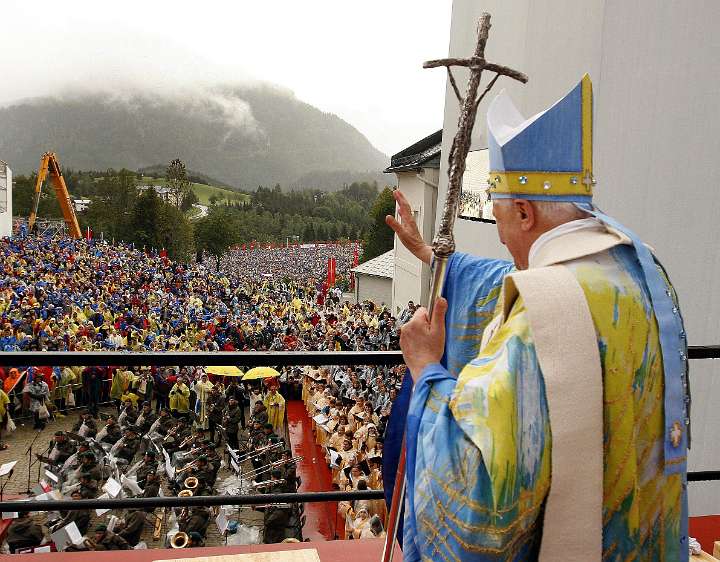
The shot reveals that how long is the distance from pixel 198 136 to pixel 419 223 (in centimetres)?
4988

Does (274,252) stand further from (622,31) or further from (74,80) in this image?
(74,80)

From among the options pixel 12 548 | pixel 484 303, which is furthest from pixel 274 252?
pixel 484 303

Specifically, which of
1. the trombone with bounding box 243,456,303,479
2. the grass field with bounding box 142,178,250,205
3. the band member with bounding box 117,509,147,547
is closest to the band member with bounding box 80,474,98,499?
the band member with bounding box 117,509,147,547

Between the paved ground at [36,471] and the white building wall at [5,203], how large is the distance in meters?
20.8

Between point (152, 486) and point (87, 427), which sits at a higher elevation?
point (152, 486)

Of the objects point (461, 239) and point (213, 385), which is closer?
point (213, 385)

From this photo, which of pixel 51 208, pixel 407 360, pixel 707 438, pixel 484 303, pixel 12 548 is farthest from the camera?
pixel 51 208

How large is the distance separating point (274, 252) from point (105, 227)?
9.40 meters

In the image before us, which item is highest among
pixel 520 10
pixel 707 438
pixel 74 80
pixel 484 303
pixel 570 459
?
pixel 74 80

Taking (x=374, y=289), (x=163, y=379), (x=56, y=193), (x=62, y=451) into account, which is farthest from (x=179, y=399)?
(x=56, y=193)

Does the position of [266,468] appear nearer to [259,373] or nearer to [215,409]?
[259,373]

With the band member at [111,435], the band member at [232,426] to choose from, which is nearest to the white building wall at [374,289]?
the band member at [232,426]

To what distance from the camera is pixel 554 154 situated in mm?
794

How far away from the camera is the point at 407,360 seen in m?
0.80
